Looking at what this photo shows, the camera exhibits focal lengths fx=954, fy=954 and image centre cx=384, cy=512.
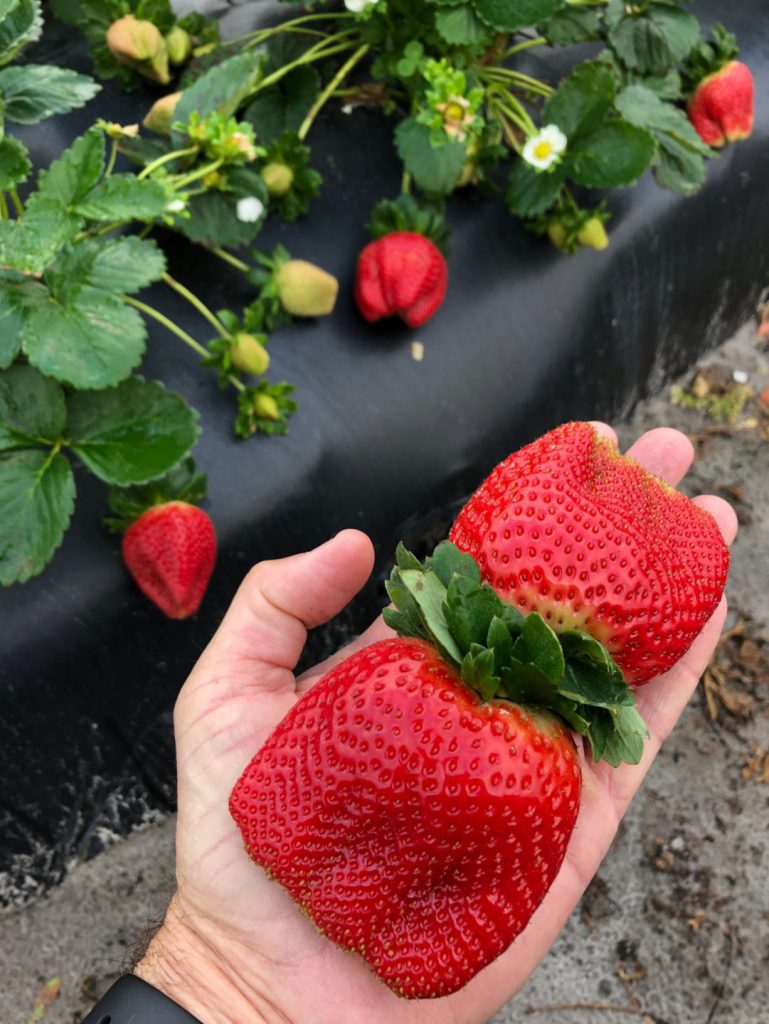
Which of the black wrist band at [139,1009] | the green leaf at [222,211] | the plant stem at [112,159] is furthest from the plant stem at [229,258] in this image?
the black wrist band at [139,1009]

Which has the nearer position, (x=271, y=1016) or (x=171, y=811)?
(x=271, y=1016)

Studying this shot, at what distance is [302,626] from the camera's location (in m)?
1.07

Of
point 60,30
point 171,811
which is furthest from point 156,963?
point 60,30

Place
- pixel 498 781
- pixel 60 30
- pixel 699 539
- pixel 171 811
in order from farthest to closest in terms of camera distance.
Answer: pixel 171 811
pixel 60 30
pixel 699 539
pixel 498 781

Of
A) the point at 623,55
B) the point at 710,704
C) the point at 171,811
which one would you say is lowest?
the point at 171,811

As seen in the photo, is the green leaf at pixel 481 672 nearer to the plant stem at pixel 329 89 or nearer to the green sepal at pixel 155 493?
the green sepal at pixel 155 493

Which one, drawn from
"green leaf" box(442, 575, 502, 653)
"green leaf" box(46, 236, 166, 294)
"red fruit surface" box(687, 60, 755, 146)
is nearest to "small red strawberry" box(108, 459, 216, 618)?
"green leaf" box(46, 236, 166, 294)

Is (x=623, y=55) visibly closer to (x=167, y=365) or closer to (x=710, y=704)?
(x=167, y=365)

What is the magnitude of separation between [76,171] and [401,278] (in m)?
0.41

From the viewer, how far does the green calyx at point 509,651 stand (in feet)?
2.30

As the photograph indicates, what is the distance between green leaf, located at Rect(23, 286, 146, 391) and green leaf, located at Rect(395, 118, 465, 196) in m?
0.44

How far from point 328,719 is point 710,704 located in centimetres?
122

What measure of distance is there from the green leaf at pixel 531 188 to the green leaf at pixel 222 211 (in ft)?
1.15

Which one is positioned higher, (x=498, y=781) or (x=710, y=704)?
(x=498, y=781)
